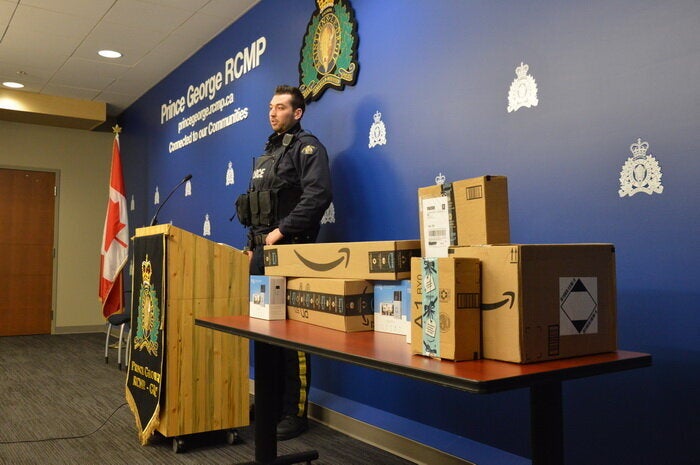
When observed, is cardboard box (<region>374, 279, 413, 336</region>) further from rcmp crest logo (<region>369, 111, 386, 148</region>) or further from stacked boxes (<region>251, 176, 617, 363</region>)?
rcmp crest logo (<region>369, 111, 386, 148</region>)

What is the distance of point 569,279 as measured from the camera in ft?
4.27

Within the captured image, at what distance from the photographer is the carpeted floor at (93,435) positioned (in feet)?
7.86

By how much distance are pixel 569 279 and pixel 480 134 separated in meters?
1.04

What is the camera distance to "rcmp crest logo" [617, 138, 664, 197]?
1672mm

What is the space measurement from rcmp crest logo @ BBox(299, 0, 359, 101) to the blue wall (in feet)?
0.22

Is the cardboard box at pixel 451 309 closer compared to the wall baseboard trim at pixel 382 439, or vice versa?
the cardboard box at pixel 451 309

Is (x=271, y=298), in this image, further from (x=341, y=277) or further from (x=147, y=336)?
(x=147, y=336)

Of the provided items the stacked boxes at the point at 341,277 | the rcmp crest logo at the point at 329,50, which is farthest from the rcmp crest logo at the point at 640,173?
the rcmp crest logo at the point at 329,50

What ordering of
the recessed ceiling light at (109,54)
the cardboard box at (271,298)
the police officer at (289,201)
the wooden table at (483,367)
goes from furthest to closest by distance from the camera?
the recessed ceiling light at (109,54)
the police officer at (289,201)
the cardboard box at (271,298)
the wooden table at (483,367)

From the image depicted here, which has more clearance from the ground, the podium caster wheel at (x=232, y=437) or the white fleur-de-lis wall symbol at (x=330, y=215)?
the white fleur-de-lis wall symbol at (x=330, y=215)

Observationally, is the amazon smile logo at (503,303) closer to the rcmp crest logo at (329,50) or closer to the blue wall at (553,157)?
the blue wall at (553,157)

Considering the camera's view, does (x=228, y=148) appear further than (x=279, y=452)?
Yes

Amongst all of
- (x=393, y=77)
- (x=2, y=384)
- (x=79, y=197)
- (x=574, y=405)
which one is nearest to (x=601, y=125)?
(x=574, y=405)

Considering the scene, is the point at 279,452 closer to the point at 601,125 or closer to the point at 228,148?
the point at 601,125
